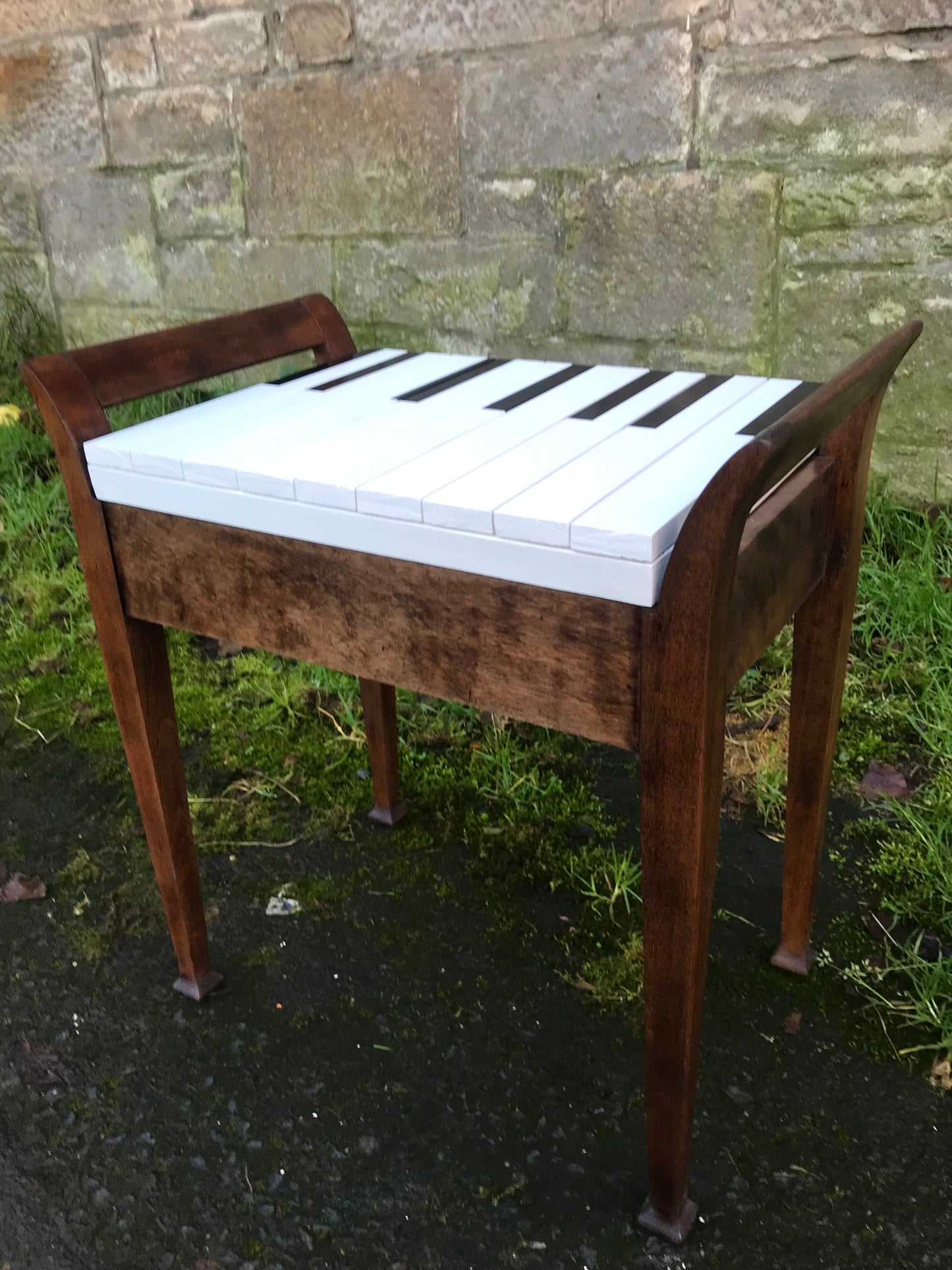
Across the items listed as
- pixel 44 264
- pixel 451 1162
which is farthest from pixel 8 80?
pixel 451 1162

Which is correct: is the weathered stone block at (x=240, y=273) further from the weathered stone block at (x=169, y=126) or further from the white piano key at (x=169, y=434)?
the white piano key at (x=169, y=434)

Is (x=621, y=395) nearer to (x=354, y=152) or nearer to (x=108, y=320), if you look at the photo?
(x=354, y=152)

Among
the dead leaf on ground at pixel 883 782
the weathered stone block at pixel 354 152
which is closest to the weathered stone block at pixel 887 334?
the dead leaf on ground at pixel 883 782

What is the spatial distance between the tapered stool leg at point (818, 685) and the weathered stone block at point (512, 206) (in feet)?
5.08

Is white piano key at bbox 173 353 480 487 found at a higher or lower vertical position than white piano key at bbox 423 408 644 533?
lower

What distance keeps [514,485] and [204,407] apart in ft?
1.81

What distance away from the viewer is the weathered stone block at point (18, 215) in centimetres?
357

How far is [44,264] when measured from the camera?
3.64 m

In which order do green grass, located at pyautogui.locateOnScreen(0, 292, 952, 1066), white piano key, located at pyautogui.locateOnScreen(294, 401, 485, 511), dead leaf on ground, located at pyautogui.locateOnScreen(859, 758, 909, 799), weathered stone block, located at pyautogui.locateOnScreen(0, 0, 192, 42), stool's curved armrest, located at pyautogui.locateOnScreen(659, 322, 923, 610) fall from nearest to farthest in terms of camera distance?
stool's curved armrest, located at pyautogui.locateOnScreen(659, 322, 923, 610), white piano key, located at pyautogui.locateOnScreen(294, 401, 485, 511), green grass, located at pyautogui.locateOnScreen(0, 292, 952, 1066), dead leaf on ground, located at pyautogui.locateOnScreen(859, 758, 909, 799), weathered stone block, located at pyautogui.locateOnScreen(0, 0, 192, 42)

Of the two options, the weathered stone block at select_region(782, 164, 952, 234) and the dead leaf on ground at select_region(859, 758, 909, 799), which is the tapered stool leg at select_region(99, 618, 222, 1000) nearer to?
the dead leaf on ground at select_region(859, 758, 909, 799)

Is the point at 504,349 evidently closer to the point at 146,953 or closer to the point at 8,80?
the point at 146,953

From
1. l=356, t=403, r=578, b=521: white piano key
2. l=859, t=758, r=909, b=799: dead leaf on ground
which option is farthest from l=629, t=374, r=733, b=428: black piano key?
l=859, t=758, r=909, b=799: dead leaf on ground

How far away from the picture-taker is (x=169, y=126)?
10.2ft

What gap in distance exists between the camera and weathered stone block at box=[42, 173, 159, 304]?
334 centimetres
